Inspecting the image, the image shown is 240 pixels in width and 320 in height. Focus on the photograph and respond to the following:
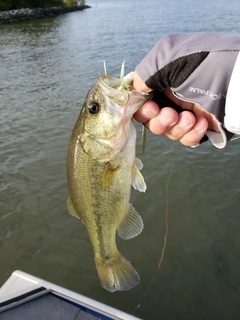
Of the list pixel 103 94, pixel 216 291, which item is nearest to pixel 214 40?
pixel 103 94

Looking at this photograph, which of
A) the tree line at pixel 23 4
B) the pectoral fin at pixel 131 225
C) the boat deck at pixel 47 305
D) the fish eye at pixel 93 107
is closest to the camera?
the fish eye at pixel 93 107

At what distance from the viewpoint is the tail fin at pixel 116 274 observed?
99.4 inches

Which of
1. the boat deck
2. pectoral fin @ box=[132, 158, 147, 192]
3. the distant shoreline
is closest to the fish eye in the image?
pectoral fin @ box=[132, 158, 147, 192]

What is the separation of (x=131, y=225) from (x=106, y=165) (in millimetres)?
627

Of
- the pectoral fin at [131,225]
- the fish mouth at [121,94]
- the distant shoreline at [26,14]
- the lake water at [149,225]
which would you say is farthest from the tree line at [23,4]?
the pectoral fin at [131,225]

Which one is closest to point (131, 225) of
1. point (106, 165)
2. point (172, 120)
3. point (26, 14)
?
point (106, 165)

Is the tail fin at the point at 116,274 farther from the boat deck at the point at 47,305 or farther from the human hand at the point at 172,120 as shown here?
the human hand at the point at 172,120

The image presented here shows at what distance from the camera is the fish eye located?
2.07 metres

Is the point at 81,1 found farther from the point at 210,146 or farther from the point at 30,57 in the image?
the point at 210,146

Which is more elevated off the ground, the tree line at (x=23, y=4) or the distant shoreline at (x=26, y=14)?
the tree line at (x=23, y=4)

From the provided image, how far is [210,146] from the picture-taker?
7.21m

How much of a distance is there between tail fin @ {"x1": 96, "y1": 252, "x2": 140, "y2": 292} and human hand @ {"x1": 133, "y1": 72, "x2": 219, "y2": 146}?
124 centimetres

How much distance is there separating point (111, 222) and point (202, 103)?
1240mm

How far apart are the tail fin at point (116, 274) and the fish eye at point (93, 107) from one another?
4.45 ft
